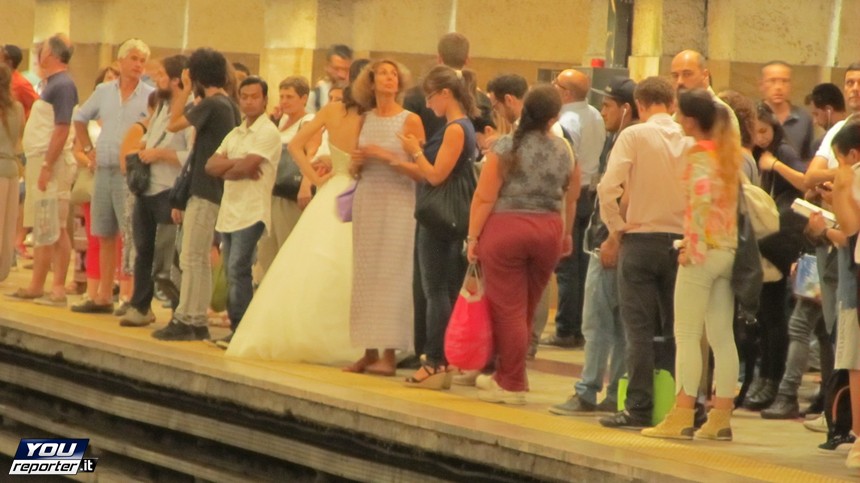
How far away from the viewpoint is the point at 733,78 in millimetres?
12180

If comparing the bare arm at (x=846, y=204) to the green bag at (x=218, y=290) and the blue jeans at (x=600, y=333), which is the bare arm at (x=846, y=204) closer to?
the blue jeans at (x=600, y=333)

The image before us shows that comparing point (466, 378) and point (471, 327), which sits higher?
point (471, 327)

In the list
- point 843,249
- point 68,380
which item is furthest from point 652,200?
point 68,380

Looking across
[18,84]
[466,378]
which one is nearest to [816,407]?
[466,378]

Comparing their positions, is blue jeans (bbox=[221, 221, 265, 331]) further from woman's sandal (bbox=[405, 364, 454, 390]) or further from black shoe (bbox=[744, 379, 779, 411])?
black shoe (bbox=[744, 379, 779, 411])

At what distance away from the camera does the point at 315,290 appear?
9.52 metres

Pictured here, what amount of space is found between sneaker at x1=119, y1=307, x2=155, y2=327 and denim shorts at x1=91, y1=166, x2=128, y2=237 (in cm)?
70

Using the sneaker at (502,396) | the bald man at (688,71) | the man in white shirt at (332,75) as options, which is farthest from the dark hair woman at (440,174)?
the man in white shirt at (332,75)

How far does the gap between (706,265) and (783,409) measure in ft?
4.69

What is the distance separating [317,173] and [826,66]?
427cm

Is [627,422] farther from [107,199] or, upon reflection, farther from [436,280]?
[107,199]

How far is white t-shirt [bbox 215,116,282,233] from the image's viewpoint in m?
9.81

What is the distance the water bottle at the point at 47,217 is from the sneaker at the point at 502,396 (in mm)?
4440

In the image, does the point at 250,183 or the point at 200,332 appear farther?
the point at 200,332
